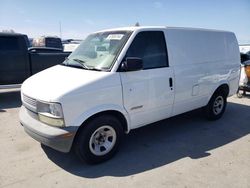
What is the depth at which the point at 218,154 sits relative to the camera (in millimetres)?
4141

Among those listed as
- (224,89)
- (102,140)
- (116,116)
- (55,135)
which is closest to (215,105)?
(224,89)

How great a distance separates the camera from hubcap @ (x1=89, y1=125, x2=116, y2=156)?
371 centimetres

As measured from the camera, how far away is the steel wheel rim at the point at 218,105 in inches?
230

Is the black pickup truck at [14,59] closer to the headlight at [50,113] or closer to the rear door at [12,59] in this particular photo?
the rear door at [12,59]

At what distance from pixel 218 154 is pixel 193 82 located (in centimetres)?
148

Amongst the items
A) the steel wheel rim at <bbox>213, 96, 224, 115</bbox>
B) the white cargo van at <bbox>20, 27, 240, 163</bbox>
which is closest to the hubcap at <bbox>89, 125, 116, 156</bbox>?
the white cargo van at <bbox>20, 27, 240, 163</bbox>

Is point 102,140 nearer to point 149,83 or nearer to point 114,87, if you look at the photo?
point 114,87

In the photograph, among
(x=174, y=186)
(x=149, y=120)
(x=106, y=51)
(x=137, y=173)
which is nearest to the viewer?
(x=174, y=186)

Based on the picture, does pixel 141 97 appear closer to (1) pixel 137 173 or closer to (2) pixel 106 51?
(2) pixel 106 51

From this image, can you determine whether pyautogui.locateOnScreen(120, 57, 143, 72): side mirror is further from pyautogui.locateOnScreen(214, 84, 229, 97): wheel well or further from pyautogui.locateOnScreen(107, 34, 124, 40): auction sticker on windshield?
pyautogui.locateOnScreen(214, 84, 229, 97): wheel well

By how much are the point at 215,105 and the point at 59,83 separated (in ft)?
12.7

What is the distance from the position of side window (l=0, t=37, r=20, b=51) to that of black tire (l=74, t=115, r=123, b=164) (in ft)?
17.5

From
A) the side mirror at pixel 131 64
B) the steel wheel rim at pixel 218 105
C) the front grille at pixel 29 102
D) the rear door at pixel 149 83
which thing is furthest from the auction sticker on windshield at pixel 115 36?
the steel wheel rim at pixel 218 105

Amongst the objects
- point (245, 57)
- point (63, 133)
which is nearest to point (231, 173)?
point (63, 133)
